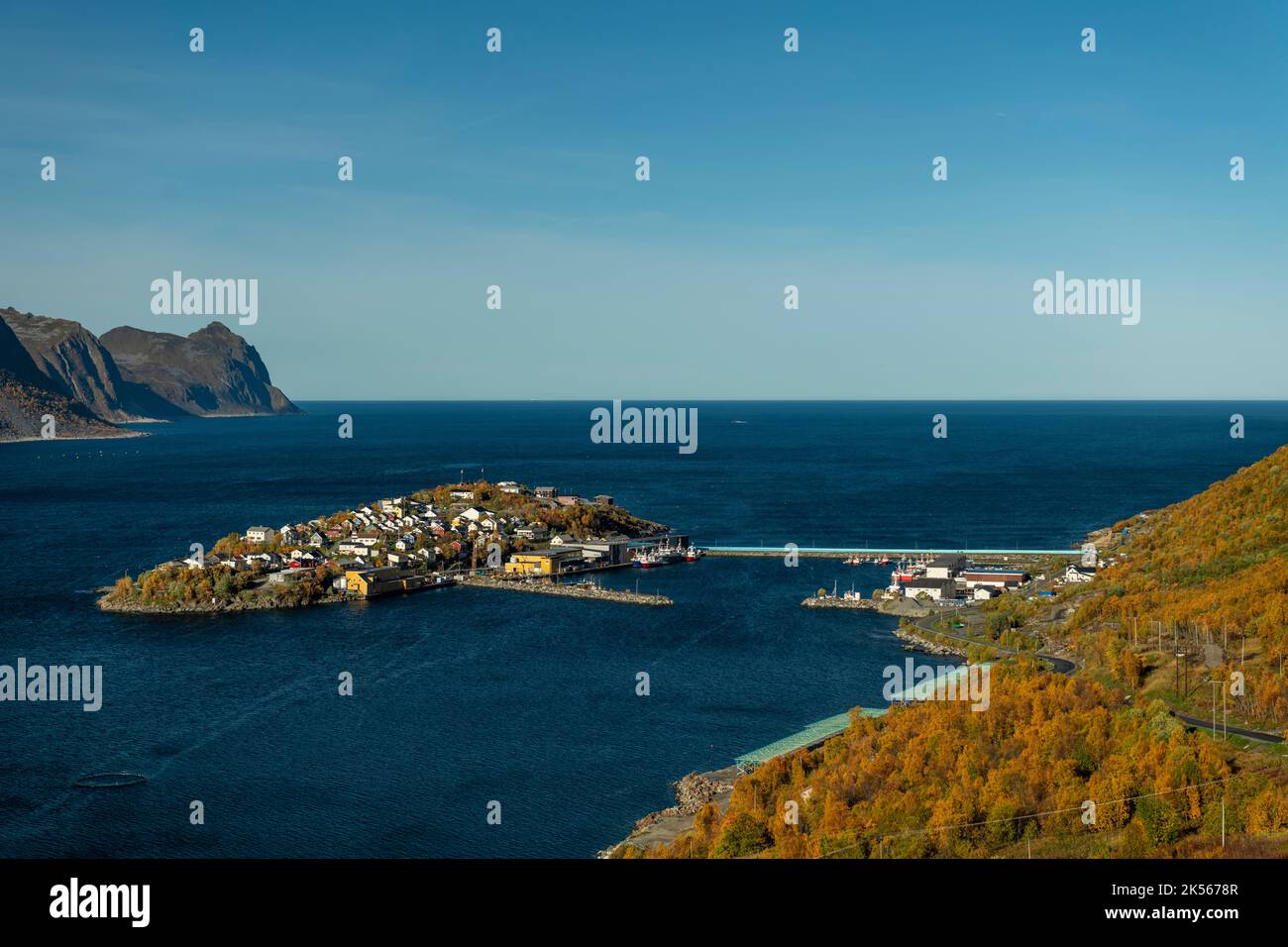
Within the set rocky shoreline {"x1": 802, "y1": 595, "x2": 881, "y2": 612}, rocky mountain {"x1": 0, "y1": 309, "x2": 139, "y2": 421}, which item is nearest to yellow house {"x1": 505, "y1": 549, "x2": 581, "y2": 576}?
rocky shoreline {"x1": 802, "y1": 595, "x2": 881, "y2": 612}

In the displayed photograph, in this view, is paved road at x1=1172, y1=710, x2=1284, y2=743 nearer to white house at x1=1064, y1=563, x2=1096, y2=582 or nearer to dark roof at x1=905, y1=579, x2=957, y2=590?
white house at x1=1064, y1=563, x2=1096, y2=582

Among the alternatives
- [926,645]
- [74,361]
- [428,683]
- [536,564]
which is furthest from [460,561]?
[74,361]

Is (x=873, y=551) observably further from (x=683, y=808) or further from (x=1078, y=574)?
(x=683, y=808)

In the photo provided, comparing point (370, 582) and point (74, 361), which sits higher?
point (74, 361)
